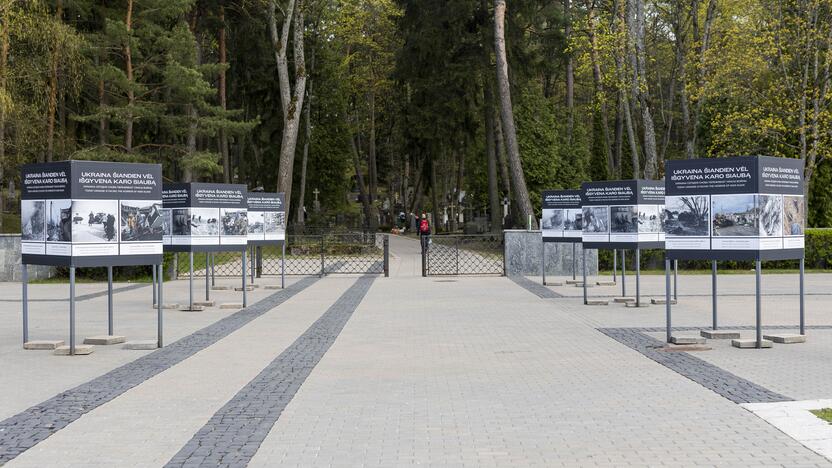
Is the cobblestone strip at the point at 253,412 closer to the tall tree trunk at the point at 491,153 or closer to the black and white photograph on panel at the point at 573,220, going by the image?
the black and white photograph on panel at the point at 573,220

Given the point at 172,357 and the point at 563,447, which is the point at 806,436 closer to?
the point at 563,447

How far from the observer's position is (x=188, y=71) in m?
34.7

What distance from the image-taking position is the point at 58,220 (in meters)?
12.0

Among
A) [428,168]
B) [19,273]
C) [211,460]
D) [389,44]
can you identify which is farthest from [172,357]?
[389,44]

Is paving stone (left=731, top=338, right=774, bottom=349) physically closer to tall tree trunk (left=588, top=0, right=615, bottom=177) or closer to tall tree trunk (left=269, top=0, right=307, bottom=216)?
tall tree trunk (left=588, top=0, right=615, bottom=177)

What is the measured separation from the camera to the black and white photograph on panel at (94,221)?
12.0 m

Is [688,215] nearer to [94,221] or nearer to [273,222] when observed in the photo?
[94,221]

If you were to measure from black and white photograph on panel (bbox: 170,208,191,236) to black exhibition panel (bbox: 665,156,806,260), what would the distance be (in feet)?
32.1

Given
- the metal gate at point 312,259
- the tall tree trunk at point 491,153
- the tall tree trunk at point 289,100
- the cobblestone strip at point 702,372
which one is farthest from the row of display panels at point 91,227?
the tall tree trunk at point 491,153

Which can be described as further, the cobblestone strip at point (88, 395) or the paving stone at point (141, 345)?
the paving stone at point (141, 345)

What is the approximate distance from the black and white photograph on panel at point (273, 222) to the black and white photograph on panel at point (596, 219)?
28.6ft

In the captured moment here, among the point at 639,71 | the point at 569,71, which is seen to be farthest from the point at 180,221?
the point at 569,71

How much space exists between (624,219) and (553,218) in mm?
4423

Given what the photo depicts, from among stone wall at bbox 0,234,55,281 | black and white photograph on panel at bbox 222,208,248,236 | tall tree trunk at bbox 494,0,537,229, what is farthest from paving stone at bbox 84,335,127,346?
tall tree trunk at bbox 494,0,537,229
